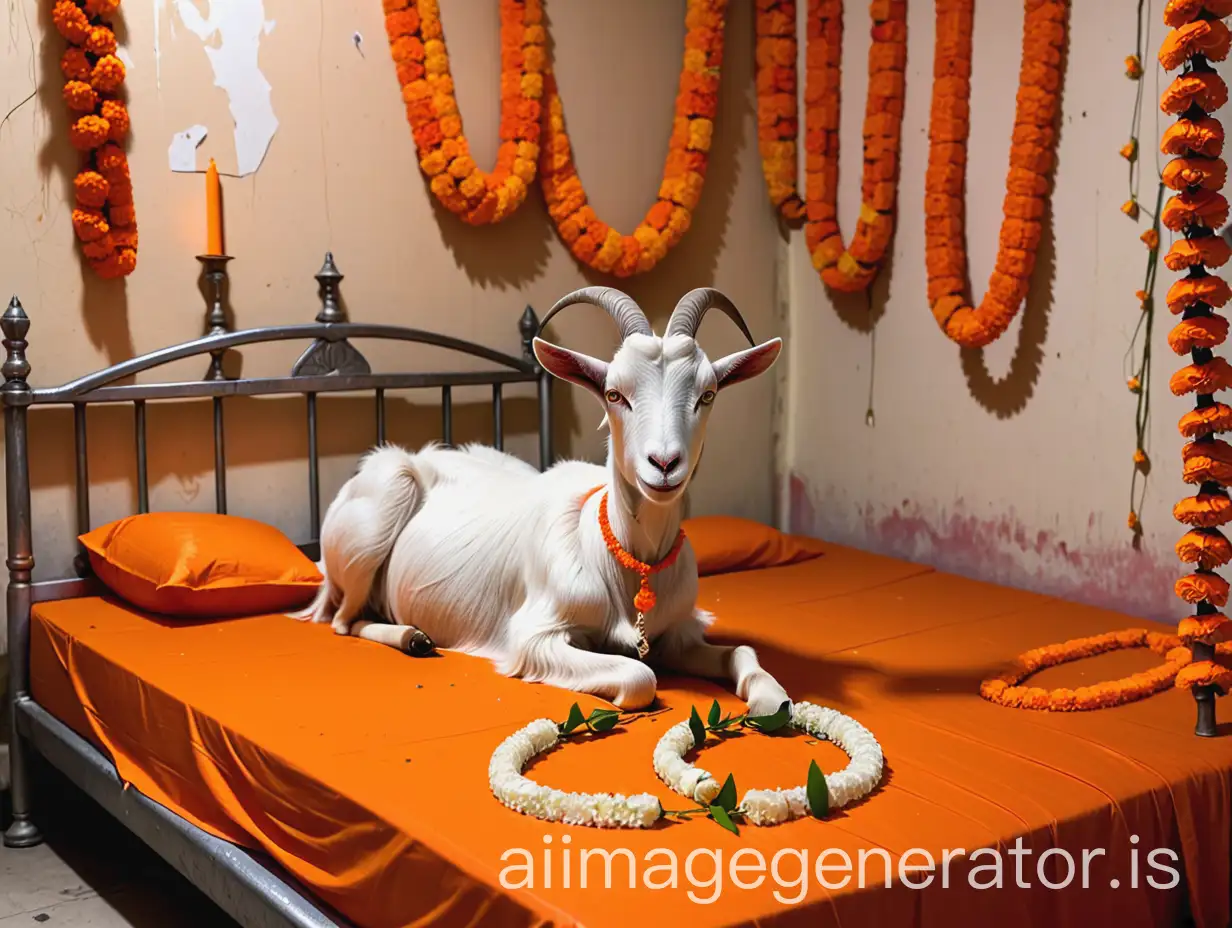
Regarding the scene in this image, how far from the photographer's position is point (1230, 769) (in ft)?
8.43

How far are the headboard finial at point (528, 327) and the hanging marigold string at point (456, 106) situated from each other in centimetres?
38

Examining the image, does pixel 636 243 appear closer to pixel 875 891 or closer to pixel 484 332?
pixel 484 332

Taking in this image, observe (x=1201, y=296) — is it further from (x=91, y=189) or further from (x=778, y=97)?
(x=91, y=189)

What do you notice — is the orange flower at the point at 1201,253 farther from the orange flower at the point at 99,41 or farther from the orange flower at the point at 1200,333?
the orange flower at the point at 99,41

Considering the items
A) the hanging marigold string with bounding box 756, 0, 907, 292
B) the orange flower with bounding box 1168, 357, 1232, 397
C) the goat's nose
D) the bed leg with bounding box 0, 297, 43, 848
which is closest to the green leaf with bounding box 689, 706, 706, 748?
the goat's nose

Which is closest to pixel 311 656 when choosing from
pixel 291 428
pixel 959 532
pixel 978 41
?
pixel 291 428

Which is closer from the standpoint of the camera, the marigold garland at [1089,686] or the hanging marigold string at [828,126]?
the marigold garland at [1089,686]

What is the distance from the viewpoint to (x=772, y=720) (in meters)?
2.63

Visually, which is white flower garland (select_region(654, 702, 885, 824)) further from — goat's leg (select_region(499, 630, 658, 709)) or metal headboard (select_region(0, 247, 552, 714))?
metal headboard (select_region(0, 247, 552, 714))

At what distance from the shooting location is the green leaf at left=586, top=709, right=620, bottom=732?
261 centimetres

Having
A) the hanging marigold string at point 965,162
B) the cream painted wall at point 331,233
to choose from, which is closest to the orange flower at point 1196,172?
the hanging marigold string at point 965,162

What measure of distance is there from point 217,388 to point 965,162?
2.82m

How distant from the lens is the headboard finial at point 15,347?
369 cm

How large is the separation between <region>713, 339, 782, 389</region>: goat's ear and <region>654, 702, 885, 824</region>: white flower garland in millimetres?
802
